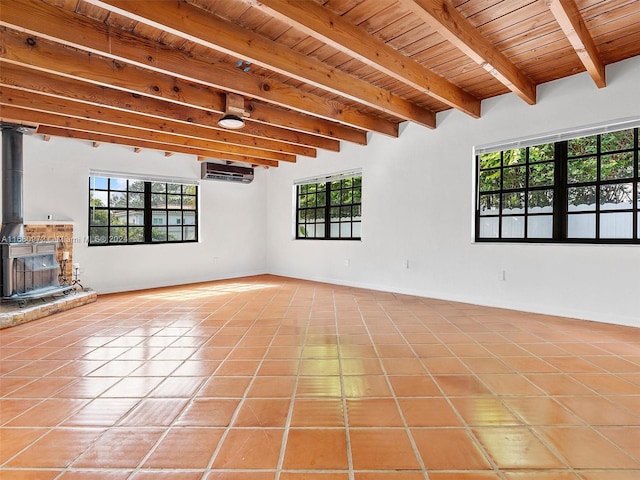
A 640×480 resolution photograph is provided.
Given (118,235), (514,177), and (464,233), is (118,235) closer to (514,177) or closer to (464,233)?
(464,233)

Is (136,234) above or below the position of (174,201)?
below

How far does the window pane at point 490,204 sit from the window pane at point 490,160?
37 centimetres

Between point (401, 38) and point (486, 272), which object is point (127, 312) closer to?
point (401, 38)

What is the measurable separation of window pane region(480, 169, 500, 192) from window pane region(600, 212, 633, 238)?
1.11 m

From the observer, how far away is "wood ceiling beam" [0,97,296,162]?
3693 mm

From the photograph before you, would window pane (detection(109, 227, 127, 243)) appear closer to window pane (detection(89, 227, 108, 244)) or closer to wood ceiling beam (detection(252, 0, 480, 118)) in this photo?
window pane (detection(89, 227, 108, 244))

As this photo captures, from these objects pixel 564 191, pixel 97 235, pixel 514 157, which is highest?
pixel 514 157

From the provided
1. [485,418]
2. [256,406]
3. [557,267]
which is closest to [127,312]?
[256,406]

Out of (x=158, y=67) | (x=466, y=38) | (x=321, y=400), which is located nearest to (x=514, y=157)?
(x=466, y=38)

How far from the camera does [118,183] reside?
534 cm

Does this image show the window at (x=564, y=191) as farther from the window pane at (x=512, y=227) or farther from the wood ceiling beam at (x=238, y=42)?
the wood ceiling beam at (x=238, y=42)

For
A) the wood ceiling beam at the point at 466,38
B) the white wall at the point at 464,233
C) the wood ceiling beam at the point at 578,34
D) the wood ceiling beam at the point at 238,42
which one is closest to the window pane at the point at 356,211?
the white wall at the point at 464,233

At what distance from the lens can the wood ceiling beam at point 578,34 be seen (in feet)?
6.99

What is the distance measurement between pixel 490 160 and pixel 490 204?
56 centimetres
